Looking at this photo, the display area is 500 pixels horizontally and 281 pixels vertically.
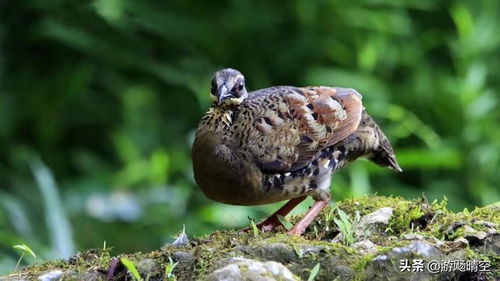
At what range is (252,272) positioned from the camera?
3088 millimetres

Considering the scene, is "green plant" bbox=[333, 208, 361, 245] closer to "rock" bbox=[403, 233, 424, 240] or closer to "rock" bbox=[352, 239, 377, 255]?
"rock" bbox=[352, 239, 377, 255]

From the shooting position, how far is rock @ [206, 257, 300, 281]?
10.1 ft

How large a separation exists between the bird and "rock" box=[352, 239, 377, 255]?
0.50 meters

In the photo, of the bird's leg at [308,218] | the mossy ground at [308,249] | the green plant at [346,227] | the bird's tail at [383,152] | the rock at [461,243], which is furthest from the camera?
the bird's tail at [383,152]

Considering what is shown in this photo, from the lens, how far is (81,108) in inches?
291

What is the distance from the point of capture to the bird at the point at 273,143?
4152 mm

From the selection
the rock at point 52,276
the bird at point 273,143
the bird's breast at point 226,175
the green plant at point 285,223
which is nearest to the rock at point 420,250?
the bird at point 273,143

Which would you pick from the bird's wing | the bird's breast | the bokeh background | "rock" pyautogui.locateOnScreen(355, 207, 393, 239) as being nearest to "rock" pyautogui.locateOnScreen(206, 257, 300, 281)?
"rock" pyautogui.locateOnScreen(355, 207, 393, 239)

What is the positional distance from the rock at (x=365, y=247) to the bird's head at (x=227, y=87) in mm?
995

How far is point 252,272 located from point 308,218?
37.3 inches

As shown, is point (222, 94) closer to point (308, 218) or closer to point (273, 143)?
point (273, 143)

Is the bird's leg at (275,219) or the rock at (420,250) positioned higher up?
the bird's leg at (275,219)

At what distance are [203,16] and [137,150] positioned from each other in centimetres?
103

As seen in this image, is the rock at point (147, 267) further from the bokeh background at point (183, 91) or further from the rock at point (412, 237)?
the bokeh background at point (183, 91)
